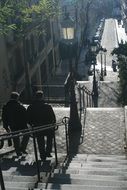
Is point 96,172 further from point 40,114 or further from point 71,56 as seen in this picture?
point 71,56

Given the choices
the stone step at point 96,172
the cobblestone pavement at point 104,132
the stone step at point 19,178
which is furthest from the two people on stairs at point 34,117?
the cobblestone pavement at point 104,132

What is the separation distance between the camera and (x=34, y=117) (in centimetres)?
799

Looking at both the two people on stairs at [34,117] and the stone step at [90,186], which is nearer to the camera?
the stone step at [90,186]

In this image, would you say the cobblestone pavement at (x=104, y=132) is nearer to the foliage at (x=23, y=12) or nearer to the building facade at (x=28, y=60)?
the building facade at (x=28, y=60)

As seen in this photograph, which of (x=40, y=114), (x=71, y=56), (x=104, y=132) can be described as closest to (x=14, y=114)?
(x=40, y=114)

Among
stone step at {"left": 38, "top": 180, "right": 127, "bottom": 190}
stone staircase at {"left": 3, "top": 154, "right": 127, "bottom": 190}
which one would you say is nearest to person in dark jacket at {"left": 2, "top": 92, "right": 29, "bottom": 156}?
stone staircase at {"left": 3, "top": 154, "right": 127, "bottom": 190}

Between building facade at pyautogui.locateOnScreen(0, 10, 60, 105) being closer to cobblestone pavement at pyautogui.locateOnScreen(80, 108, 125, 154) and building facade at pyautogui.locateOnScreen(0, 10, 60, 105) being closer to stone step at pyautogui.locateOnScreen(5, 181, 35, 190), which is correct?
cobblestone pavement at pyautogui.locateOnScreen(80, 108, 125, 154)

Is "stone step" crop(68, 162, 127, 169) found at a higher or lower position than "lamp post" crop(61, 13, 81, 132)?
lower

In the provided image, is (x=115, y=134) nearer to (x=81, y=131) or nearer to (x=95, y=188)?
(x=81, y=131)

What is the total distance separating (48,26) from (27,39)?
8433mm

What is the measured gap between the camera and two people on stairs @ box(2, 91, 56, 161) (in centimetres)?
793

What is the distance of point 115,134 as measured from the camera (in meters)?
11.7

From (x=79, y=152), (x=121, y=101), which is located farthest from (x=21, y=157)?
(x=121, y=101)

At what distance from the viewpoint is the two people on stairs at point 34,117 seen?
7926 mm
